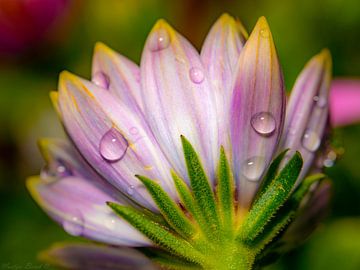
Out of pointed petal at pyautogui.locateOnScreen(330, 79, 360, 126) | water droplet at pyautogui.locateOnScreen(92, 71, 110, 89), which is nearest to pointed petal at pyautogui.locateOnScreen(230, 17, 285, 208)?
water droplet at pyautogui.locateOnScreen(92, 71, 110, 89)

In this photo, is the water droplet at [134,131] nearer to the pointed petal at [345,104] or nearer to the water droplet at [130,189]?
the water droplet at [130,189]

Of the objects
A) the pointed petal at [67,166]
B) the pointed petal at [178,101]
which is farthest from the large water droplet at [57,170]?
the pointed petal at [178,101]

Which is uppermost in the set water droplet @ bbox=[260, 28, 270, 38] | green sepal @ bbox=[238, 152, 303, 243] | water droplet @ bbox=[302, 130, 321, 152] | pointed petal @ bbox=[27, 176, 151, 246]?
water droplet @ bbox=[260, 28, 270, 38]

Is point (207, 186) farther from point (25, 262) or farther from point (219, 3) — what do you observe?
point (219, 3)

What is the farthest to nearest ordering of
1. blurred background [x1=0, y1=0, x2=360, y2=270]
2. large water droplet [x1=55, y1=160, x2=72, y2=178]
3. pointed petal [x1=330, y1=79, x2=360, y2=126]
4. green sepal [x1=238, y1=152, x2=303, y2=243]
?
blurred background [x1=0, y1=0, x2=360, y2=270] → pointed petal [x1=330, y1=79, x2=360, y2=126] → large water droplet [x1=55, y1=160, x2=72, y2=178] → green sepal [x1=238, y1=152, x2=303, y2=243]

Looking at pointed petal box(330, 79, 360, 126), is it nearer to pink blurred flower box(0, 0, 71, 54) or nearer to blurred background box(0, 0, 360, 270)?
blurred background box(0, 0, 360, 270)

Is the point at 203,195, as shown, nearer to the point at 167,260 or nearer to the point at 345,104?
the point at 167,260

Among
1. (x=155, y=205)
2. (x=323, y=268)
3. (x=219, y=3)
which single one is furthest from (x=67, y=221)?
(x=219, y=3)
